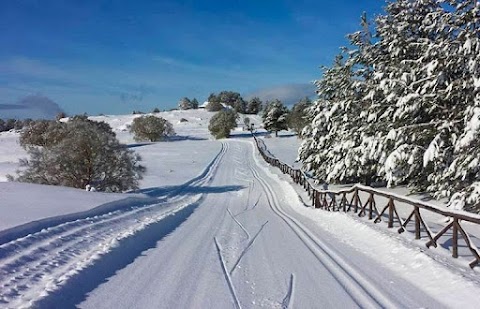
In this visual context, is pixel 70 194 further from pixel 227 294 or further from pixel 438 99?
pixel 438 99

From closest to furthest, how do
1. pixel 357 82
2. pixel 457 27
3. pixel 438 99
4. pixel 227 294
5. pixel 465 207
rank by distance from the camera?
pixel 227 294 → pixel 465 207 → pixel 457 27 → pixel 438 99 → pixel 357 82

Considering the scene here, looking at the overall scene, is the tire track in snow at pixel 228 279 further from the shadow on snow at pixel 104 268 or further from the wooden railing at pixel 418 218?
the wooden railing at pixel 418 218

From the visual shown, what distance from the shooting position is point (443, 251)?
8.34 m

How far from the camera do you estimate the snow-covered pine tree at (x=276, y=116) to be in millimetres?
93688

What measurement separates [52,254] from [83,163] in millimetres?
18688

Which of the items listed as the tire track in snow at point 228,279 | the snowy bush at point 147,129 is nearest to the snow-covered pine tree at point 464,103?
the tire track in snow at point 228,279

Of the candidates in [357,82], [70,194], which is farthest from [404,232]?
[357,82]

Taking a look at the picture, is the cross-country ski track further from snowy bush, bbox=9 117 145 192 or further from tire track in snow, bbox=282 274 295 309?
snowy bush, bbox=9 117 145 192

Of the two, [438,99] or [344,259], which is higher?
[438,99]

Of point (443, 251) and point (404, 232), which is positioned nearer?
point (443, 251)

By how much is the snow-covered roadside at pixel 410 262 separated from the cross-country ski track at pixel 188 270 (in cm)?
20

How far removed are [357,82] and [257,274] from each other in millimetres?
19607

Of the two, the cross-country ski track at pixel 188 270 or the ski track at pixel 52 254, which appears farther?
the cross-country ski track at pixel 188 270

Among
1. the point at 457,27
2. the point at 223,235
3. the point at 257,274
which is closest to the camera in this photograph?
the point at 257,274
